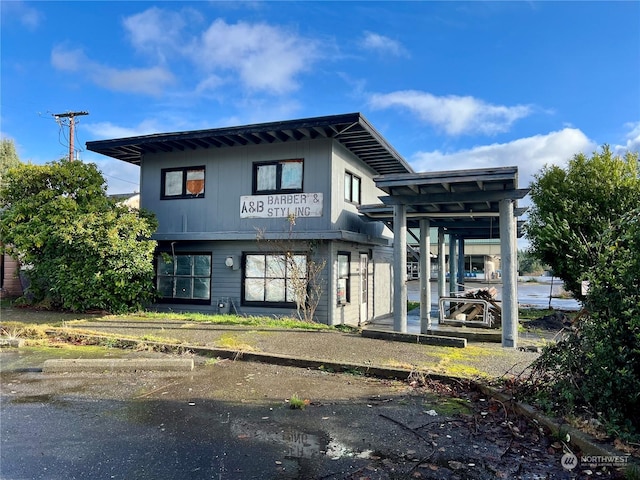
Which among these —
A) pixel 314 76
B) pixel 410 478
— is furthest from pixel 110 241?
pixel 410 478

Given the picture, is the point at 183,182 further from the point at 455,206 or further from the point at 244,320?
the point at 455,206

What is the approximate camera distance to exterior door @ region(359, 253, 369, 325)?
14.1 meters

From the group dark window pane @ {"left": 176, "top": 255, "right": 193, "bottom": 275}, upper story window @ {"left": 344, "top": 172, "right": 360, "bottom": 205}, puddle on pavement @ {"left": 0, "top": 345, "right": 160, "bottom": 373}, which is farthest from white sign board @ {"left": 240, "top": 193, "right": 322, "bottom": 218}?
puddle on pavement @ {"left": 0, "top": 345, "right": 160, "bottom": 373}

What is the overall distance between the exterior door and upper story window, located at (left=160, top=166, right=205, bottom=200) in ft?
18.7

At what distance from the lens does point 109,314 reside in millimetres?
11953

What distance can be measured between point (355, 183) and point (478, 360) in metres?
8.04

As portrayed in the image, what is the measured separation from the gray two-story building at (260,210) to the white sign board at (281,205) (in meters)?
0.03

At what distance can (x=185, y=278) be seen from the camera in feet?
43.8

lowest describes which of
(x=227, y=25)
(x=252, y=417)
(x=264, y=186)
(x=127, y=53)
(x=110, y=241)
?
(x=252, y=417)

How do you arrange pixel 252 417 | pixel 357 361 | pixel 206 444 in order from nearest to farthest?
pixel 206 444, pixel 252 417, pixel 357 361

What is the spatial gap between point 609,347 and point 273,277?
30.7 ft

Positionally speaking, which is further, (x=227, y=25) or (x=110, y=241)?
(x=110, y=241)

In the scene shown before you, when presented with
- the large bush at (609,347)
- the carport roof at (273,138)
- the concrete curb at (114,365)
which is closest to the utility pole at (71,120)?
the carport roof at (273,138)

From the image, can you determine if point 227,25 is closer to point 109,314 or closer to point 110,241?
point 110,241
